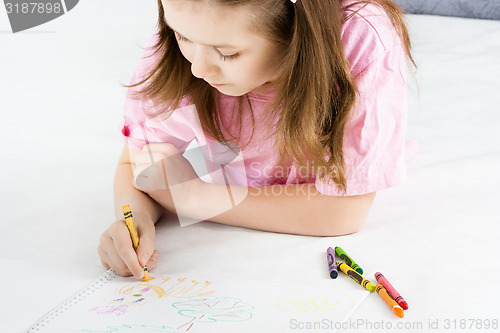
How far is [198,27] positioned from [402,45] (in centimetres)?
31

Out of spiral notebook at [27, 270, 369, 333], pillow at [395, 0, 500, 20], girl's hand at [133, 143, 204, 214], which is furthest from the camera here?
pillow at [395, 0, 500, 20]

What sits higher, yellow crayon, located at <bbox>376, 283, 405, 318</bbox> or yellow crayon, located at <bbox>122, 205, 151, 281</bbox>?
yellow crayon, located at <bbox>122, 205, 151, 281</bbox>

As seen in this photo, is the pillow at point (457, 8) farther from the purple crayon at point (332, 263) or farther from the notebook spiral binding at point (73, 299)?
the notebook spiral binding at point (73, 299)

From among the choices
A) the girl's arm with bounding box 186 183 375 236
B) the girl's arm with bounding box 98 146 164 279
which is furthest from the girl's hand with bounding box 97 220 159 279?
the girl's arm with bounding box 186 183 375 236

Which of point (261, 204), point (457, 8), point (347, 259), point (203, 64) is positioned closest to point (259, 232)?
point (261, 204)

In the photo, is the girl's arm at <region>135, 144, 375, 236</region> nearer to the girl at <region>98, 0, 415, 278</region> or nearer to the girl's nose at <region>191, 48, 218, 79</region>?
the girl at <region>98, 0, 415, 278</region>

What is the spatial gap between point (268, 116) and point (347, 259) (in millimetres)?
225

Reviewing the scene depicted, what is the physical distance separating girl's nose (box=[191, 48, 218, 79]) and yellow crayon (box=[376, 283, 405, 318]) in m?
0.29

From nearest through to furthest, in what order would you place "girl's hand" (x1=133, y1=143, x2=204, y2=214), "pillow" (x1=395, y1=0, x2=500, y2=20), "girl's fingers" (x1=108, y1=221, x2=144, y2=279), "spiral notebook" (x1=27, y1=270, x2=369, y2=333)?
"spiral notebook" (x1=27, y1=270, x2=369, y2=333) < "girl's fingers" (x1=108, y1=221, x2=144, y2=279) < "girl's hand" (x1=133, y1=143, x2=204, y2=214) < "pillow" (x1=395, y1=0, x2=500, y2=20)

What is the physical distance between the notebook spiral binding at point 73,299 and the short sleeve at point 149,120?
25 cm

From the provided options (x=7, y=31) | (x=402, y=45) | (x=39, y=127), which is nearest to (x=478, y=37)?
(x=402, y=45)

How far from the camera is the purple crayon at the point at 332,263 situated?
718mm

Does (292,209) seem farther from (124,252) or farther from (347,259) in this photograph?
(124,252)

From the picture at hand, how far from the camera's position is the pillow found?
1.68 meters
